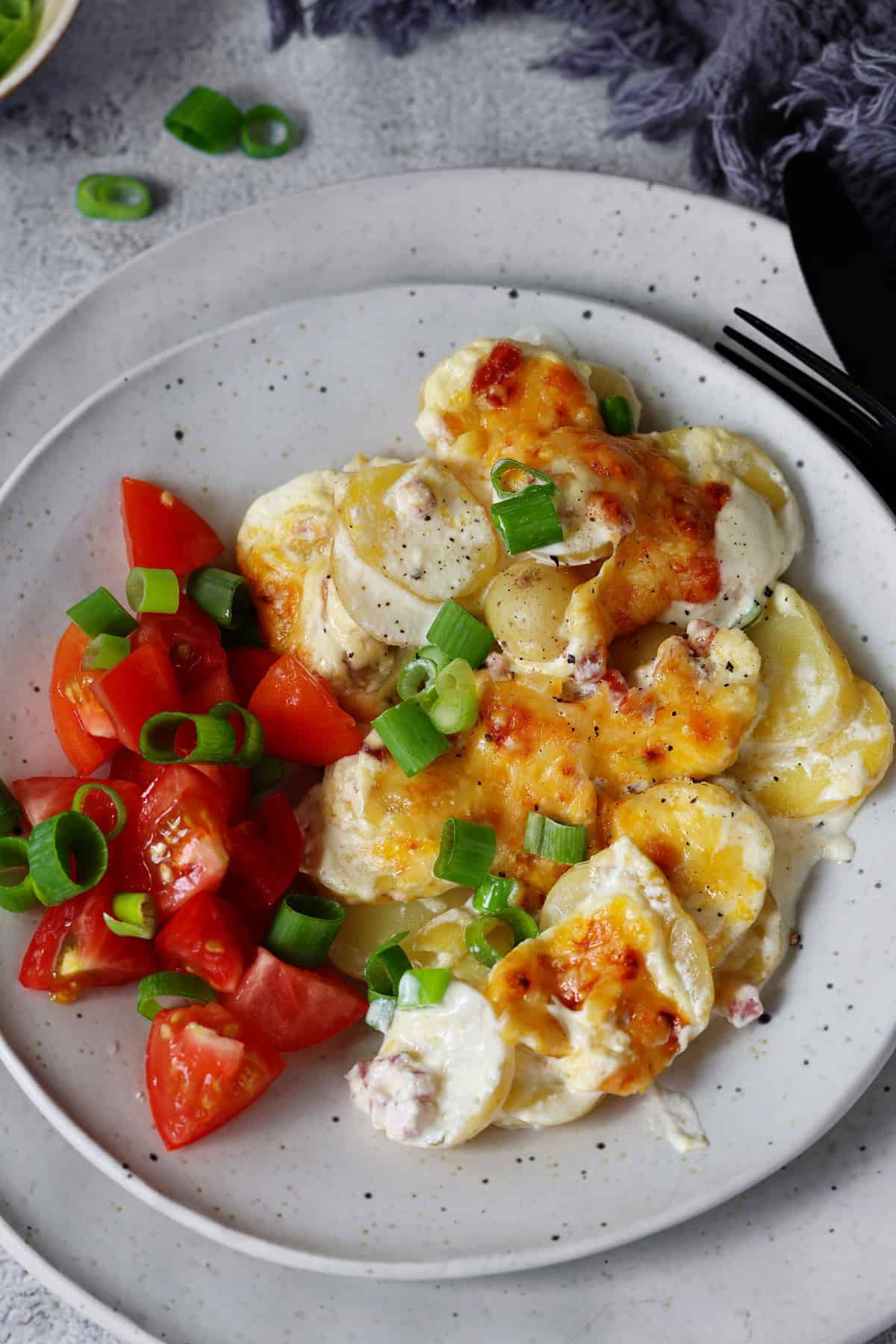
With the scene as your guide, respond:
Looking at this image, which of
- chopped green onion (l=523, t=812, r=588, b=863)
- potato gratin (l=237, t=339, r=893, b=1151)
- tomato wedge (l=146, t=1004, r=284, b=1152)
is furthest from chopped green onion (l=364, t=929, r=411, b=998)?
chopped green onion (l=523, t=812, r=588, b=863)

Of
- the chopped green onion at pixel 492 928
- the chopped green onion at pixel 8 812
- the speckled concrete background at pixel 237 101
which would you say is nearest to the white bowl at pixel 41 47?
the speckled concrete background at pixel 237 101

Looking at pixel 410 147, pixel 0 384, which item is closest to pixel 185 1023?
pixel 0 384

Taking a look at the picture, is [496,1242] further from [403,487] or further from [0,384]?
[0,384]

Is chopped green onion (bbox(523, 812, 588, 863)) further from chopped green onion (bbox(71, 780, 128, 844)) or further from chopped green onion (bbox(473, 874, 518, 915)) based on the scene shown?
chopped green onion (bbox(71, 780, 128, 844))

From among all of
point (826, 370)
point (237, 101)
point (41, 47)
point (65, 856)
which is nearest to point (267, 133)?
point (237, 101)

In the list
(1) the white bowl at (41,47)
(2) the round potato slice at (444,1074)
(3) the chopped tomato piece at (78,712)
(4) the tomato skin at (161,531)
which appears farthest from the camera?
(1) the white bowl at (41,47)

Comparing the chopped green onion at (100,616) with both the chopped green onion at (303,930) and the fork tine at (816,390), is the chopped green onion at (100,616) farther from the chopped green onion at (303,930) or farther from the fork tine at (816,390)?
the fork tine at (816,390)
